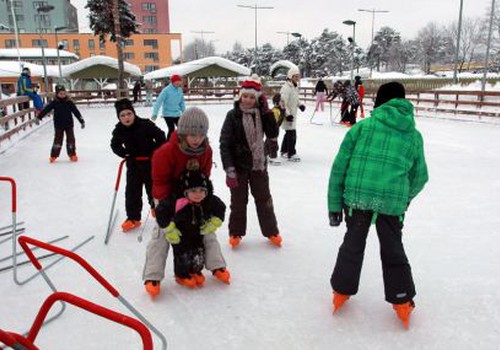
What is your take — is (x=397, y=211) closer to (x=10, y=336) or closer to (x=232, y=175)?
(x=232, y=175)

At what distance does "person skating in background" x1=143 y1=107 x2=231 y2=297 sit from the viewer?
9.25 ft

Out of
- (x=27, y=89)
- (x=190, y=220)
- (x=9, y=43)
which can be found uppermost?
(x=9, y=43)

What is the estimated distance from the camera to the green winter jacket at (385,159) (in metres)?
2.47

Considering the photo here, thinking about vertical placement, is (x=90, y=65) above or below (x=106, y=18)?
below

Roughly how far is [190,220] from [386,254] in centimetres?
136

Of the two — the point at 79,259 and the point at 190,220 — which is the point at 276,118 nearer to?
the point at 190,220

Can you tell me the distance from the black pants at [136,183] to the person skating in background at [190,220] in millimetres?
1424

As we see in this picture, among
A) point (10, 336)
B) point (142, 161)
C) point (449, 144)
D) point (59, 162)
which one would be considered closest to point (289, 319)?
point (10, 336)

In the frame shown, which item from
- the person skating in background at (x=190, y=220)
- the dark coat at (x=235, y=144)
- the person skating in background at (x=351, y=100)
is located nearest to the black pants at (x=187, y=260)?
the person skating in background at (x=190, y=220)

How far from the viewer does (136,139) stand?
4.23 meters

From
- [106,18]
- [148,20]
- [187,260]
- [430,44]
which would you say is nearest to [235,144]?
[187,260]

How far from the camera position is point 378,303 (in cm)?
299

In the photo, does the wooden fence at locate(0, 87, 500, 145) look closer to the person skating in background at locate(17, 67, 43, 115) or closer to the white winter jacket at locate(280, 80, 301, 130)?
the person skating in background at locate(17, 67, 43, 115)

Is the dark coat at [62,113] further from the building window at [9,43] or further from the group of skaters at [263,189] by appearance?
the building window at [9,43]
